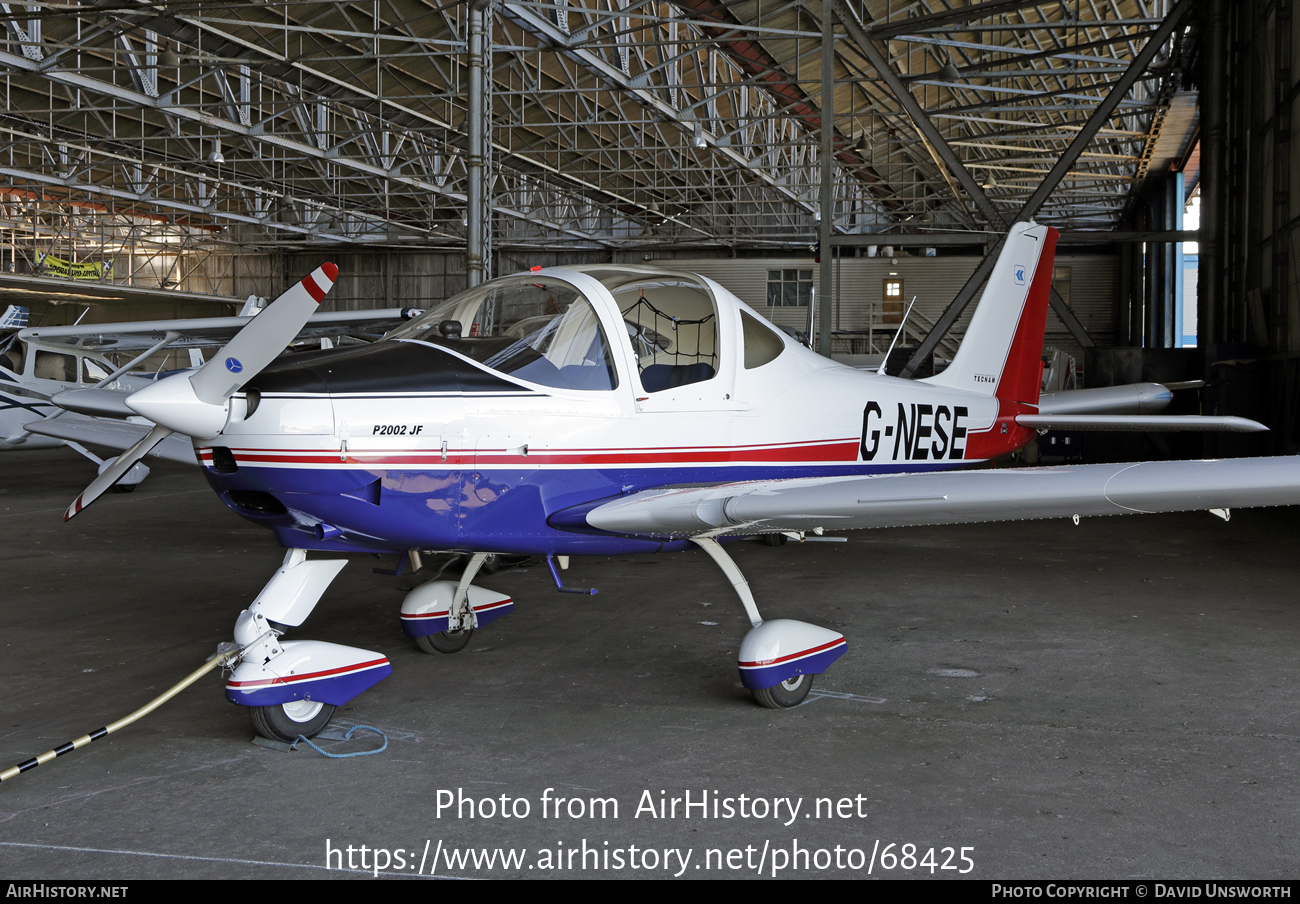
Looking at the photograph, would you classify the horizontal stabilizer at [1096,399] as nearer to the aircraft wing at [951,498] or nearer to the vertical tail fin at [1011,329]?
the vertical tail fin at [1011,329]

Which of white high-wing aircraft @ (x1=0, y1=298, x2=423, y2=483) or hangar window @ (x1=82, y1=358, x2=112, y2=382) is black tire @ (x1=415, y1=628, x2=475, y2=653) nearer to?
white high-wing aircraft @ (x1=0, y1=298, x2=423, y2=483)

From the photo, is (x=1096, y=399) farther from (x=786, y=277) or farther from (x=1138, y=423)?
(x=786, y=277)

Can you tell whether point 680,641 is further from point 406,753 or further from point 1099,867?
point 1099,867

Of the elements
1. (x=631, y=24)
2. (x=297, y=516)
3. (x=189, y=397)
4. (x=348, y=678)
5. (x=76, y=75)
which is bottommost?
(x=348, y=678)

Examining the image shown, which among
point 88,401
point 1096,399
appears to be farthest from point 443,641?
point 1096,399

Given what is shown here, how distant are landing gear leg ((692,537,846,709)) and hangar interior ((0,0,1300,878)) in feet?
0.53

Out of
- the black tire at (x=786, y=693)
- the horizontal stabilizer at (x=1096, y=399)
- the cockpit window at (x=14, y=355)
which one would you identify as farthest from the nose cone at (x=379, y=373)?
the cockpit window at (x=14, y=355)

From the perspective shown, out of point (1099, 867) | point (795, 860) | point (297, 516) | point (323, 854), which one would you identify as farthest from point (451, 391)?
point (1099, 867)

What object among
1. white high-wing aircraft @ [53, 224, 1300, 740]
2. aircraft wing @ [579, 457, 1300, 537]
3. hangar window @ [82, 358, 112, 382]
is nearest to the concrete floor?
white high-wing aircraft @ [53, 224, 1300, 740]

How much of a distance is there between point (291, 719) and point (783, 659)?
1914 millimetres

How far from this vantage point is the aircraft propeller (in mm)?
3396

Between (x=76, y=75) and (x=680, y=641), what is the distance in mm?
16331

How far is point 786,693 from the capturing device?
13.8 feet

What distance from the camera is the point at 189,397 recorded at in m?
3.43
